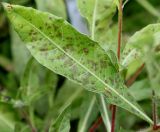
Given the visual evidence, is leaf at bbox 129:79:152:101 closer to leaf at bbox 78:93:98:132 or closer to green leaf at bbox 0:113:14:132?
leaf at bbox 78:93:98:132

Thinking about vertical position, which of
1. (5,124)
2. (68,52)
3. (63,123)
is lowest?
(5,124)

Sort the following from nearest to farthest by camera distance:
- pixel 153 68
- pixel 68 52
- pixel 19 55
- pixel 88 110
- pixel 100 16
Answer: pixel 153 68, pixel 68 52, pixel 100 16, pixel 88 110, pixel 19 55

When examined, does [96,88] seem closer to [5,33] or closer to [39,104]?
[39,104]

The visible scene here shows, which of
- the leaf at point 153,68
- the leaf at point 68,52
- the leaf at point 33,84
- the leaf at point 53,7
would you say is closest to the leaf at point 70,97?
the leaf at point 33,84

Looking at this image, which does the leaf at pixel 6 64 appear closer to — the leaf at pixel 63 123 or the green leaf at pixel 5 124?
the green leaf at pixel 5 124

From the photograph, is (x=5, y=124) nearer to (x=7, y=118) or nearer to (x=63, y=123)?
(x=7, y=118)

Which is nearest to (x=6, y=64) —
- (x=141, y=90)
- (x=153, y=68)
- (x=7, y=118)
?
(x=7, y=118)

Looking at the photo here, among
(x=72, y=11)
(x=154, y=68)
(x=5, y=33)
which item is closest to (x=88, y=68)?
(x=154, y=68)
